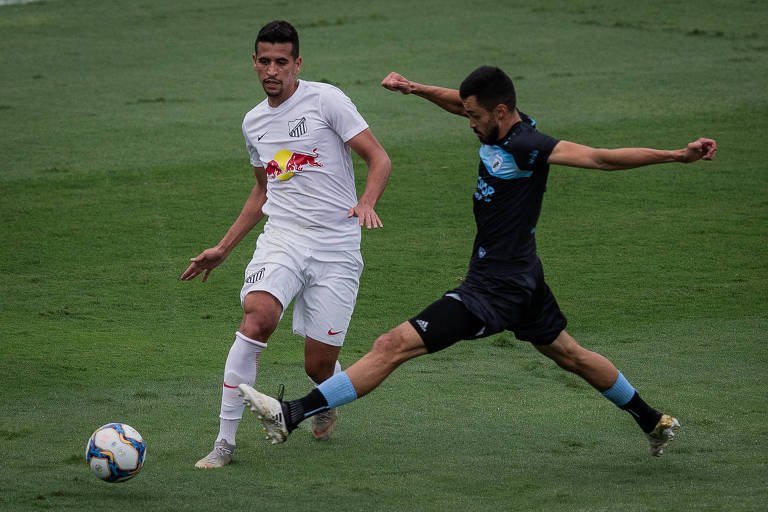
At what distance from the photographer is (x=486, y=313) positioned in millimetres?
5430

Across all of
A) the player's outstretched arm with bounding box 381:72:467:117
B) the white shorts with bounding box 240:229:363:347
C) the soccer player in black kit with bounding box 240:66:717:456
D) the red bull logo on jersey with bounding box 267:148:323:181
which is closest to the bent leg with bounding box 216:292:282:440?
the white shorts with bounding box 240:229:363:347

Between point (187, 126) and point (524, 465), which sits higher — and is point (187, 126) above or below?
above

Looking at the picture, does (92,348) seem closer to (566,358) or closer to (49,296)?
(49,296)

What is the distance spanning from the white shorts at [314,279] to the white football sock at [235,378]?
296 mm

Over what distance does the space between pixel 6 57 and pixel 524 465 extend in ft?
50.0

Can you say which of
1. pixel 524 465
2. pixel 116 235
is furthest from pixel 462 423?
pixel 116 235

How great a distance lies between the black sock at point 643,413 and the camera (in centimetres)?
581

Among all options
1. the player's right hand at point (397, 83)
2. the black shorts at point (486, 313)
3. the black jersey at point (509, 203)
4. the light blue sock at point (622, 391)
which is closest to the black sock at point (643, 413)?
the light blue sock at point (622, 391)

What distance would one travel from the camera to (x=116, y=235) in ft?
36.7

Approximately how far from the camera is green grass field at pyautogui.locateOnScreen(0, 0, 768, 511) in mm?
5605

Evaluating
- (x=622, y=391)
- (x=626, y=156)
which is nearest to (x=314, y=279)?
(x=622, y=391)

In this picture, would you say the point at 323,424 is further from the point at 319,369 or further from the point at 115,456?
the point at 115,456

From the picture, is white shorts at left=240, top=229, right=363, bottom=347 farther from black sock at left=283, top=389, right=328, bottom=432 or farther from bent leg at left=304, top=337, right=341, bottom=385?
black sock at left=283, top=389, right=328, bottom=432

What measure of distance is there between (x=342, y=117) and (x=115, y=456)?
2.18 metres
